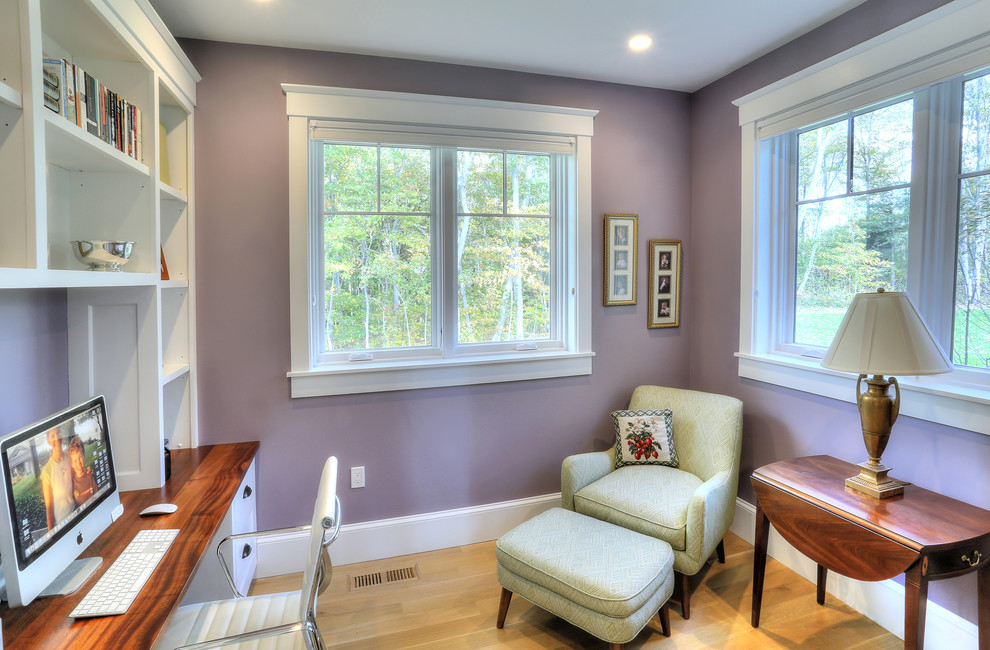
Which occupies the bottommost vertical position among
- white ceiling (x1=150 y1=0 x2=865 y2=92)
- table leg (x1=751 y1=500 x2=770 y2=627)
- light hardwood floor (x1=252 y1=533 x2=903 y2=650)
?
light hardwood floor (x1=252 y1=533 x2=903 y2=650)

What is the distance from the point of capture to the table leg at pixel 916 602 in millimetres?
1492

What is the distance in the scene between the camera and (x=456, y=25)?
2232 millimetres

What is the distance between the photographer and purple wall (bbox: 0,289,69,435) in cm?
148

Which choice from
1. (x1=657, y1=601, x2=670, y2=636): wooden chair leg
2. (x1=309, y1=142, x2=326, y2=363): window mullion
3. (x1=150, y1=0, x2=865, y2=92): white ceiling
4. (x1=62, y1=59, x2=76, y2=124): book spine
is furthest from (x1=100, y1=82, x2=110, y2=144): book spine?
(x1=657, y1=601, x2=670, y2=636): wooden chair leg

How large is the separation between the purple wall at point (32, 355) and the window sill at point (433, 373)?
2.87 feet

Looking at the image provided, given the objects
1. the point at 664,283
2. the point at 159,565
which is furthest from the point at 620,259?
the point at 159,565

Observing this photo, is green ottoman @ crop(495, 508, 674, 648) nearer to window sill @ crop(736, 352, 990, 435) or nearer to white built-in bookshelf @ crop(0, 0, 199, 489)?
window sill @ crop(736, 352, 990, 435)

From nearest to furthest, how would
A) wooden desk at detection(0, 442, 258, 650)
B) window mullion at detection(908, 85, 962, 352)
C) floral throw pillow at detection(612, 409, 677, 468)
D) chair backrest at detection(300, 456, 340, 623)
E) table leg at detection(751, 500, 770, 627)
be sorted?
wooden desk at detection(0, 442, 258, 650) < chair backrest at detection(300, 456, 340, 623) < window mullion at detection(908, 85, 962, 352) < table leg at detection(751, 500, 770, 627) < floral throw pillow at detection(612, 409, 677, 468)

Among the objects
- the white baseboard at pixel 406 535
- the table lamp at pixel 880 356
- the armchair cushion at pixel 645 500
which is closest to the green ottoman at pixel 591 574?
the armchair cushion at pixel 645 500

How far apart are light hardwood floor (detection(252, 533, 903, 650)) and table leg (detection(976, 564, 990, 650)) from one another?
368 mm

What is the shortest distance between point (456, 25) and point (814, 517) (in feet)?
7.80

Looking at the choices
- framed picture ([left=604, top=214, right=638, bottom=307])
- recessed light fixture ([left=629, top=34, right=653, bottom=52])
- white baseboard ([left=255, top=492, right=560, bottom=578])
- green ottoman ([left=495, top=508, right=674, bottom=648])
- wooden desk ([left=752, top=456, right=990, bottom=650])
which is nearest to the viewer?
wooden desk ([left=752, top=456, right=990, bottom=650])

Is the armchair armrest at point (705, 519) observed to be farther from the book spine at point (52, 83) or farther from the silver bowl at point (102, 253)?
the book spine at point (52, 83)

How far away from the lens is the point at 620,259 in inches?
116
